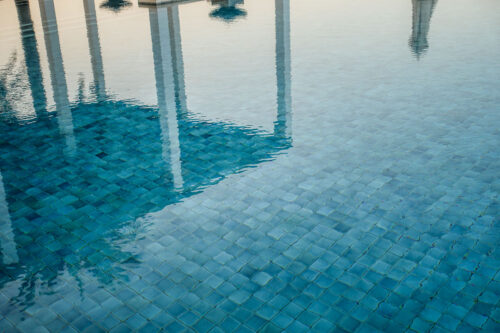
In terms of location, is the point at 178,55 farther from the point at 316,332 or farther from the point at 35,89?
the point at 316,332

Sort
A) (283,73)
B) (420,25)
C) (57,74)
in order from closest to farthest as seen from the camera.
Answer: (283,73) → (57,74) → (420,25)

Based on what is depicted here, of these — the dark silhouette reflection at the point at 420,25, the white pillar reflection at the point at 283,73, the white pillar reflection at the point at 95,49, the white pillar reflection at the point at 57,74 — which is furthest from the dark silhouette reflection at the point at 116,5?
the dark silhouette reflection at the point at 420,25

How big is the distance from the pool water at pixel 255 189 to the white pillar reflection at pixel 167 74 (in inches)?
2.4

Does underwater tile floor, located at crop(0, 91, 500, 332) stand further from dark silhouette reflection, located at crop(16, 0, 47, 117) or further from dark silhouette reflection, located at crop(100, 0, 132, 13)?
dark silhouette reflection, located at crop(100, 0, 132, 13)

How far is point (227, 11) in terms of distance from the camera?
55.0ft

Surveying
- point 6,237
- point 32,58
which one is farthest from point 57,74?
point 6,237

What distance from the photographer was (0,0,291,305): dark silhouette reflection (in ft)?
16.5

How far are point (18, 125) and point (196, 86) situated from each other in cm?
305

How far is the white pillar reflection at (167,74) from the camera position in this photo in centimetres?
704

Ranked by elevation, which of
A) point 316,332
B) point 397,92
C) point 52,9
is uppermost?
point 52,9

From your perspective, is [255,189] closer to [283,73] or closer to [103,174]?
[103,174]

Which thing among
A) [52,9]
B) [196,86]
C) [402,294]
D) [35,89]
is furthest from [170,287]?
[52,9]

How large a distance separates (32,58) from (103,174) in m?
6.99

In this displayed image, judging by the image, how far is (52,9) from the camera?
17703 millimetres
